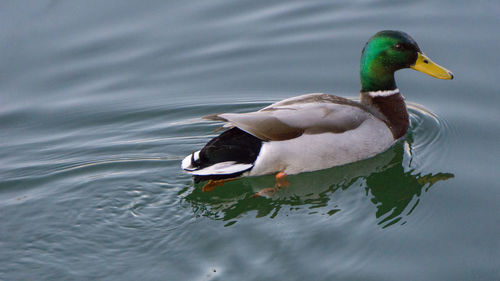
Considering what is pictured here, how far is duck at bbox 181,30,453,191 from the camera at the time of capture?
6582 millimetres

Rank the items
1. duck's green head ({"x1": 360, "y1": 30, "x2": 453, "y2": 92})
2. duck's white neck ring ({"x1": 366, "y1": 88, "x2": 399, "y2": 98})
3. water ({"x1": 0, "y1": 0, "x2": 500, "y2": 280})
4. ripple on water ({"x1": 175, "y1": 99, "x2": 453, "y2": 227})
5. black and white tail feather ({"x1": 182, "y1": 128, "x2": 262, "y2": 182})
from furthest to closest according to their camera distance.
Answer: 1. duck's white neck ring ({"x1": 366, "y1": 88, "x2": 399, "y2": 98})
2. duck's green head ({"x1": 360, "y1": 30, "x2": 453, "y2": 92})
3. black and white tail feather ({"x1": 182, "y1": 128, "x2": 262, "y2": 182})
4. ripple on water ({"x1": 175, "y1": 99, "x2": 453, "y2": 227})
5. water ({"x1": 0, "y1": 0, "x2": 500, "y2": 280})

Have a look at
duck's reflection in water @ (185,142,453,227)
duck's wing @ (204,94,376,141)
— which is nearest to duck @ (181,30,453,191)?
duck's wing @ (204,94,376,141)

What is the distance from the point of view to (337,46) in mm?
9172

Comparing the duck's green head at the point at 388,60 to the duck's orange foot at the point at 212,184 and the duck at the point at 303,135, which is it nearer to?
the duck at the point at 303,135

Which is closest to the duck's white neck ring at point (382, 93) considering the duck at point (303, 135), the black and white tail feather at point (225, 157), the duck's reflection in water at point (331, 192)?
the duck at point (303, 135)

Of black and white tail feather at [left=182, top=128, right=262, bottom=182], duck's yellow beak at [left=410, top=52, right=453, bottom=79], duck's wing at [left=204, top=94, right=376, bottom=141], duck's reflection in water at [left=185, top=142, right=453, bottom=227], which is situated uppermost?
duck's yellow beak at [left=410, top=52, right=453, bottom=79]

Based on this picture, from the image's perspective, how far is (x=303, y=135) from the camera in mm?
6887

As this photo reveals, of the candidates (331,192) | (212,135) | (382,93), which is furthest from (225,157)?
(382,93)

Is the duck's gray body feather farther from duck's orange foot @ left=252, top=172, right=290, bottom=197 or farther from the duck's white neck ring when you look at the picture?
the duck's white neck ring

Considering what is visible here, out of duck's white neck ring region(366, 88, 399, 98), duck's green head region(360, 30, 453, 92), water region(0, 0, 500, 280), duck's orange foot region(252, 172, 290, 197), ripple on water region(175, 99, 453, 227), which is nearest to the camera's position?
water region(0, 0, 500, 280)

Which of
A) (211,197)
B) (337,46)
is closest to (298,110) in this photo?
(211,197)

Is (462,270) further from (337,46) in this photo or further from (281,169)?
(337,46)

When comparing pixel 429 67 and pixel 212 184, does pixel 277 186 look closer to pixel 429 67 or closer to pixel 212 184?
pixel 212 184

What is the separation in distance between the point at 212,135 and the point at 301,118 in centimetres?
119
